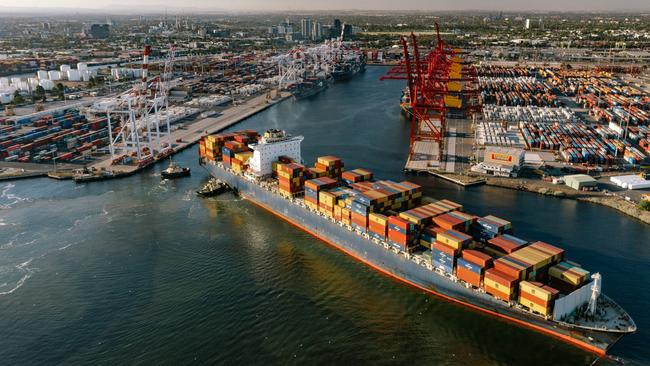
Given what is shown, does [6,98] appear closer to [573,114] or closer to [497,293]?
[497,293]

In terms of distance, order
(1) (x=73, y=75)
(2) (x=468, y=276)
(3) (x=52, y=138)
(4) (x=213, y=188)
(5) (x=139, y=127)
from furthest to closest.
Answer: (1) (x=73, y=75), (3) (x=52, y=138), (5) (x=139, y=127), (4) (x=213, y=188), (2) (x=468, y=276)

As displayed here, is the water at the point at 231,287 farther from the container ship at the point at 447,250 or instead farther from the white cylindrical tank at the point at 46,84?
the white cylindrical tank at the point at 46,84

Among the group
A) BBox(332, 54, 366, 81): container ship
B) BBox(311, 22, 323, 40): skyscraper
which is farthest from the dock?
BBox(311, 22, 323, 40): skyscraper

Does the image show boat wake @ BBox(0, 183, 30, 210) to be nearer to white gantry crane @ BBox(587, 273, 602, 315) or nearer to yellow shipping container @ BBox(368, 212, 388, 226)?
yellow shipping container @ BBox(368, 212, 388, 226)

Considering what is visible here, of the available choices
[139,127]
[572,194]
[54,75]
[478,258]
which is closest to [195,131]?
[139,127]

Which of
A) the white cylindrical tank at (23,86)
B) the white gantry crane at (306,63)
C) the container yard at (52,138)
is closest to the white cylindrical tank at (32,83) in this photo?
the white cylindrical tank at (23,86)
